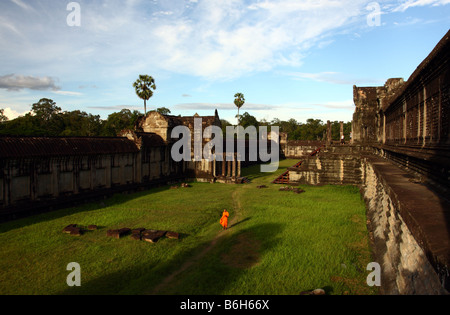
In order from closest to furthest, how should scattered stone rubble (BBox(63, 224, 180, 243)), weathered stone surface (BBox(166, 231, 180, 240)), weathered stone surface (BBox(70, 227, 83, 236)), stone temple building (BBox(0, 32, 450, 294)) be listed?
stone temple building (BBox(0, 32, 450, 294)) < scattered stone rubble (BBox(63, 224, 180, 243)) < weathered stone surface (BBox(166, 231, 180, 240)) < weathered stone surface (BBox(70, 227, 83, 236))

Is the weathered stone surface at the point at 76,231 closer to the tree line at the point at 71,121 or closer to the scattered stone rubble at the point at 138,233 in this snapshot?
the scattered stone rubble at the point at 138,233

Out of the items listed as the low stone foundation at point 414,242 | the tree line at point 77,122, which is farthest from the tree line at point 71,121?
the low stone foundation at point 414,242

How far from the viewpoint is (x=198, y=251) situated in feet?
32.8

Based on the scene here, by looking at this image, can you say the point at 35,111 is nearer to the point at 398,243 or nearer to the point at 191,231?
the point at 191,231

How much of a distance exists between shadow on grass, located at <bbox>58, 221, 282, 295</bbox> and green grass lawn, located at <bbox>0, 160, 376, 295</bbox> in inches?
1.1

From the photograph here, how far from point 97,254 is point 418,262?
9.26 m

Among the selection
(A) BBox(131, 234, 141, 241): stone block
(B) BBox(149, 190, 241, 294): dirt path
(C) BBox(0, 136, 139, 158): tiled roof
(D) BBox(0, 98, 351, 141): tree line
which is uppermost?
(D) BBox(0, 98, 351, 141): tree line

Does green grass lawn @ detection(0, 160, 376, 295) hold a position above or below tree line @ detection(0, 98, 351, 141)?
below

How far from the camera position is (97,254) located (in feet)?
31.7

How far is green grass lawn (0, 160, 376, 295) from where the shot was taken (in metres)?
7.54

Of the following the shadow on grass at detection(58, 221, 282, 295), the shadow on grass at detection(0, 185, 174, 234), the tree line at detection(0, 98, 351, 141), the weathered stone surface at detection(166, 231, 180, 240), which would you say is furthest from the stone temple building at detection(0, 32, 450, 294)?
the tree line at detection(0, 98, 351, 141)

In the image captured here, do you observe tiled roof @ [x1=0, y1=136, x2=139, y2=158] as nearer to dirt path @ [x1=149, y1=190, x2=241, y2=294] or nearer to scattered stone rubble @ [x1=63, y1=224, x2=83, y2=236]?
scattered stone rubble @ [x1=63, y1=224, x2=83, y2=236]

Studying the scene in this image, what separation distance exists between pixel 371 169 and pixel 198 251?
11.6 meters
